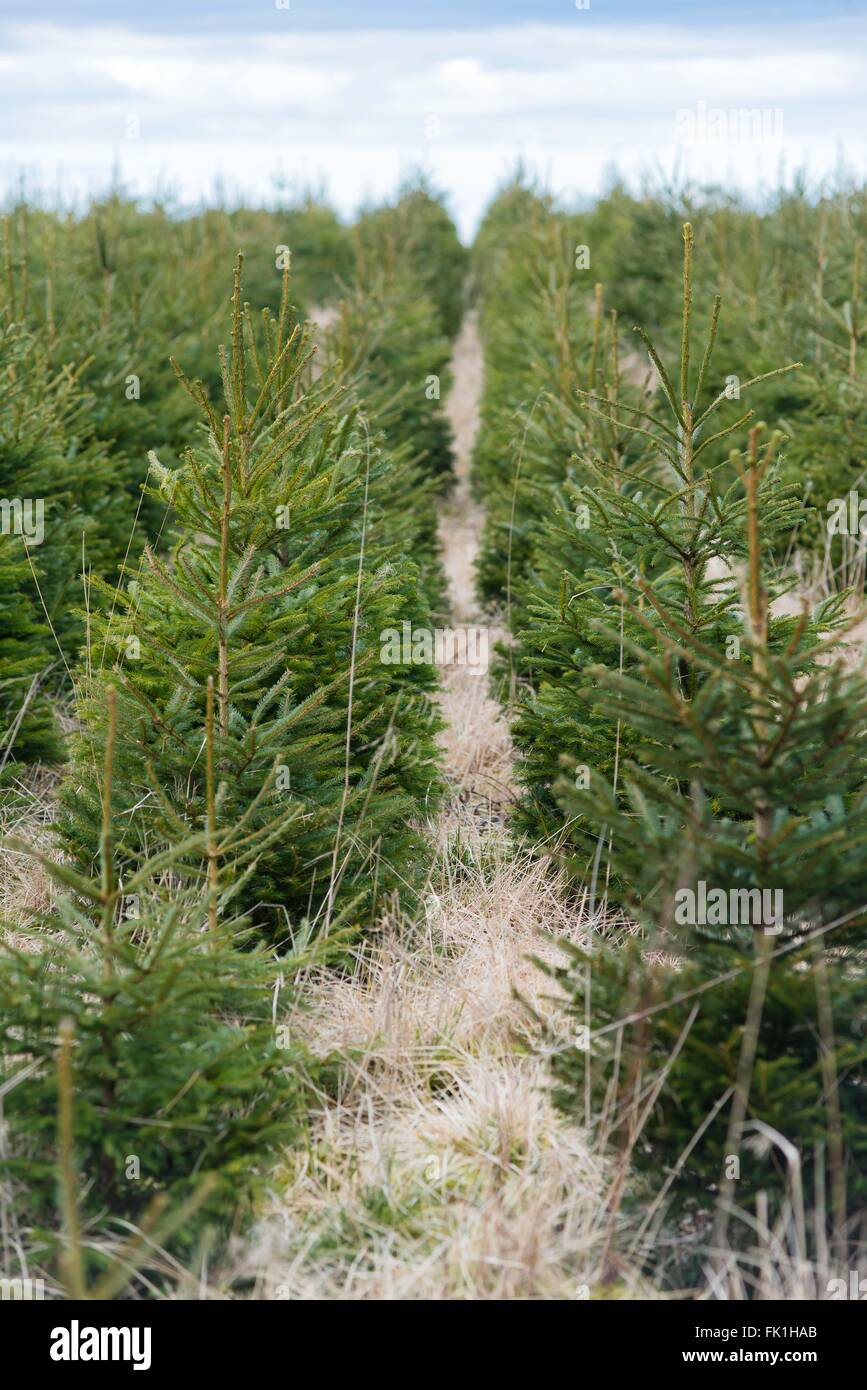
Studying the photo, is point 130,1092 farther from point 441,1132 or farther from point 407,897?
point 407,897

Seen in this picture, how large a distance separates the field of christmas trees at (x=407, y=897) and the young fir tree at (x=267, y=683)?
0.02m

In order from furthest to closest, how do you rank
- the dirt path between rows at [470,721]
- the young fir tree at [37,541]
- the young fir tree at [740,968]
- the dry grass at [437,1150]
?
1. the dirt path between rows at [470,721]
2. the young fir tree at [37,541]
3. the dry grass at [437,1150]
4. the young fir tree at [740,968]

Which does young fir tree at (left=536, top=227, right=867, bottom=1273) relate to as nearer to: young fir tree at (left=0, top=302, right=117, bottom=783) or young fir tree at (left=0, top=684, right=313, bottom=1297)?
young fir tree at (left=0, top=684, right=313, bottom=1297)

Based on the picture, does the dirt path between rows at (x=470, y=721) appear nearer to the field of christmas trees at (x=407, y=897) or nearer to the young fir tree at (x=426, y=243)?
the field of christmas trees at (x=407, y=897)

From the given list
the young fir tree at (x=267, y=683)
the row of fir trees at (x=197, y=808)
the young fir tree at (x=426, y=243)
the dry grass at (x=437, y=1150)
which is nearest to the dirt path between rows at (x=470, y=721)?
the row of fir trees at (x=197, y=808)

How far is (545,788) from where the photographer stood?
15.5ft

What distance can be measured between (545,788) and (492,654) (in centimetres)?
251

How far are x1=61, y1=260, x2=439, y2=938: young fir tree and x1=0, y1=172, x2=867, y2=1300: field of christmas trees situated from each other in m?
0.02

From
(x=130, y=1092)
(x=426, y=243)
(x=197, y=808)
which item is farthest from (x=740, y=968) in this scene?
(x=426, y=243)

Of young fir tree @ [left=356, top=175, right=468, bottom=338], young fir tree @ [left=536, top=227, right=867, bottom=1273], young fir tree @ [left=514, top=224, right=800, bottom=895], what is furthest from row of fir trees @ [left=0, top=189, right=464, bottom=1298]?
young fir tree @ [left=356, top=175, right=468, bottom=338]

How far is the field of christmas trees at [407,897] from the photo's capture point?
2.59m

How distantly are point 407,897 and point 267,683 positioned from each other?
927 mm

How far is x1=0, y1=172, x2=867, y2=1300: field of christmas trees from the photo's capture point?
259 cm

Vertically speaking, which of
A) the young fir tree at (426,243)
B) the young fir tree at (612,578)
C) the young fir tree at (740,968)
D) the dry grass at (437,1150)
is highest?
the young fir tree at (426,243)
